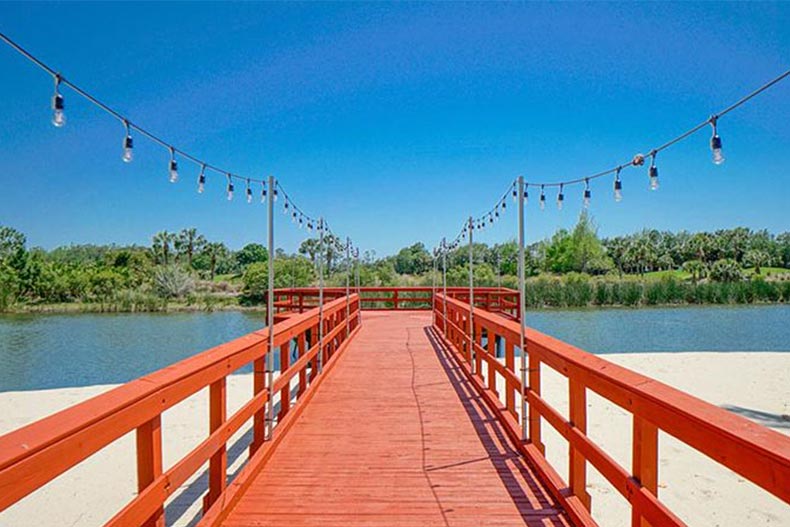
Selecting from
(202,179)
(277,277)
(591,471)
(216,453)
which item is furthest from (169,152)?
(277,277)

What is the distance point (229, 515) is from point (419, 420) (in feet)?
7.12

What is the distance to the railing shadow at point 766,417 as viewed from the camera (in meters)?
6.97

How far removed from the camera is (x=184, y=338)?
19609 millimetres

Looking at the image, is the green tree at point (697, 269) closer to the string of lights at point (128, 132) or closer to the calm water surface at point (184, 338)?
the calm water surface at point (184, 338)

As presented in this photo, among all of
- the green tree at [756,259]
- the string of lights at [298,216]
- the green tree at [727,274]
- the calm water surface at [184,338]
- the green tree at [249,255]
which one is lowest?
the calm water surface at [184,338]

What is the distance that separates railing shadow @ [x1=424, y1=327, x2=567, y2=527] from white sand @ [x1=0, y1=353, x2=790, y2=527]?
1078mm

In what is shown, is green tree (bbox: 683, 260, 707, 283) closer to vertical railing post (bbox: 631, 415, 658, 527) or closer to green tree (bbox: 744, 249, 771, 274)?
green tree (bbox: 744, 249, 771, 274)

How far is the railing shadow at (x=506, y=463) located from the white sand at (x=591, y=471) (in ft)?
3.54

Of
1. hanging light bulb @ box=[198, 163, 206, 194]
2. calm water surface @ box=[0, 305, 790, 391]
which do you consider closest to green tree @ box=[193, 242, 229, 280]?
calm water surface @ box=[0, 305, 790, 391]

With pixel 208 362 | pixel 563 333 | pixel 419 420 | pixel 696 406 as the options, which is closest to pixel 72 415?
pixel 208 362

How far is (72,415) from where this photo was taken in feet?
5.25

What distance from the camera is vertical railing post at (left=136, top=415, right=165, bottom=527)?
6.37 ft

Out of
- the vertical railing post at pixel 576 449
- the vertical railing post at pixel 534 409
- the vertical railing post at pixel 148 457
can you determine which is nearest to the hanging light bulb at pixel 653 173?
the vertical railing post at pixel 534 409

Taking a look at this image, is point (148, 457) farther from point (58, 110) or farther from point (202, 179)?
point (202, 179)
